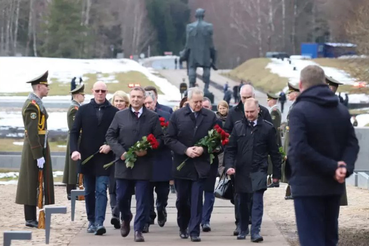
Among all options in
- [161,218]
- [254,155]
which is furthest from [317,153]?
[161,218]

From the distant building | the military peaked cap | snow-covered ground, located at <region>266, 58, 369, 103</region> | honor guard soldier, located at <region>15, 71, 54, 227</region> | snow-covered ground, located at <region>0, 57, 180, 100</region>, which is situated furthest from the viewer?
the distant building

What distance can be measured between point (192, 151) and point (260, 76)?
69.5 m

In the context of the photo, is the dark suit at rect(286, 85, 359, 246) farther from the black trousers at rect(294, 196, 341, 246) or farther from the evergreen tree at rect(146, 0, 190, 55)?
the evergreen tree at rect(146, 0, 190, 55)

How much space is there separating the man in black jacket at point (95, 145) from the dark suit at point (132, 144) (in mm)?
503

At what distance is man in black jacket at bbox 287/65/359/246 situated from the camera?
8.17 metres


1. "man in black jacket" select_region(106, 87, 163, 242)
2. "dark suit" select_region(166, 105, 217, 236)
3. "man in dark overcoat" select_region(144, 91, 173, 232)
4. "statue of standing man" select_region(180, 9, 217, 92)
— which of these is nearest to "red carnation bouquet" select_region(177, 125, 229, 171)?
"dark suit" select_region(166, 105, 217, 236)

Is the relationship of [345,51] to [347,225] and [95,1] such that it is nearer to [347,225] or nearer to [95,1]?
[95,1]

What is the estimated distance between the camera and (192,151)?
475 inches

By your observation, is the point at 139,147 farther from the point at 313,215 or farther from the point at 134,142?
the point at 313,215

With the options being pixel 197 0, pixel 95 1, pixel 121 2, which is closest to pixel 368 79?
pixel 95 1

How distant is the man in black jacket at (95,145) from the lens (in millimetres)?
12602

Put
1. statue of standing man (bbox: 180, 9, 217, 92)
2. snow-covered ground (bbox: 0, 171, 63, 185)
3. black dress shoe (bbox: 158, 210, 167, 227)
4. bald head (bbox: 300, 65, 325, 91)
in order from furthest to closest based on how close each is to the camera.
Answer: statue of standing man (bbox: 180, 9, 217, 92), snow-covered ground (bbox: 0, 171, 63, 185), black dress shoe (bbox: 158, 210, 167, 227), bald head (bbox: 300, 65, 325, 91)

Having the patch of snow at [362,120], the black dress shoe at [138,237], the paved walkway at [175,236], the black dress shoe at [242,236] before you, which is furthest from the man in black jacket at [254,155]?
the patch of snow at [362,120]

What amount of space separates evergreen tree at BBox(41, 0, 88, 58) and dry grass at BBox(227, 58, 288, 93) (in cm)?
Result: 1408
